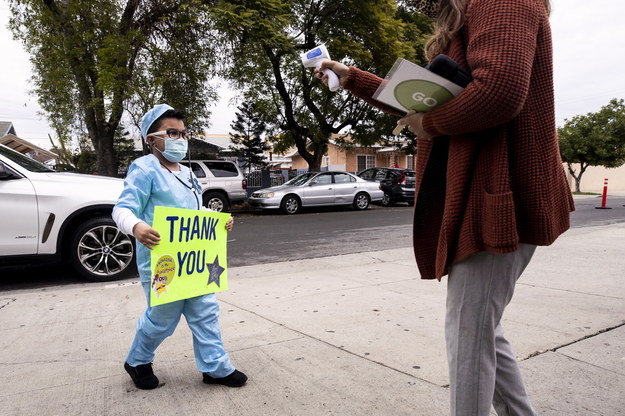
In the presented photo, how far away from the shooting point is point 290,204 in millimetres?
16719

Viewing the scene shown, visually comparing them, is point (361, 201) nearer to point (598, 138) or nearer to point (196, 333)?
point (196, 333)

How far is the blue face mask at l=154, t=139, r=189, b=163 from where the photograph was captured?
9.41ft

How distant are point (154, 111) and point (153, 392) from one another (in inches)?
66.1

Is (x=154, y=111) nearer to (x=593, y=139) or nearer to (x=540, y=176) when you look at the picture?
(x=540, y=176)

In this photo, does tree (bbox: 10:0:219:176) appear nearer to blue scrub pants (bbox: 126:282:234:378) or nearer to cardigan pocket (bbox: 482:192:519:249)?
blue scrub pants (bbox: 126:282:234:378)

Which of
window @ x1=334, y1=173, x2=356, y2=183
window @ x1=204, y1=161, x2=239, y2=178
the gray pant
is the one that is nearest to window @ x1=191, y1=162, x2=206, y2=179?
window @ x1=204, y1=161, x2=239, y2=178

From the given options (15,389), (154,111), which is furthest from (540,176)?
(15,389)

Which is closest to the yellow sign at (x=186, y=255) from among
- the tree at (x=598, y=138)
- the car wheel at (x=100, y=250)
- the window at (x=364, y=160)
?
the car wheel at (x=100, y=250)

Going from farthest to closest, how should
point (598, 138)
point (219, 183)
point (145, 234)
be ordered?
point (598, 138), point (219, 183), point (145, 234)

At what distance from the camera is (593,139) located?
32594mm

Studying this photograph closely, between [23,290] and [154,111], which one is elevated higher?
[154,111]

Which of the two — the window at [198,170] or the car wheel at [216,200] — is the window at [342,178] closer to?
the car wheel at [216,200]

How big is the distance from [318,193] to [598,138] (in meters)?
24.8

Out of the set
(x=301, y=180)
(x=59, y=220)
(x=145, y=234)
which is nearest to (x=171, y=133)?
(x=145, y=234)
